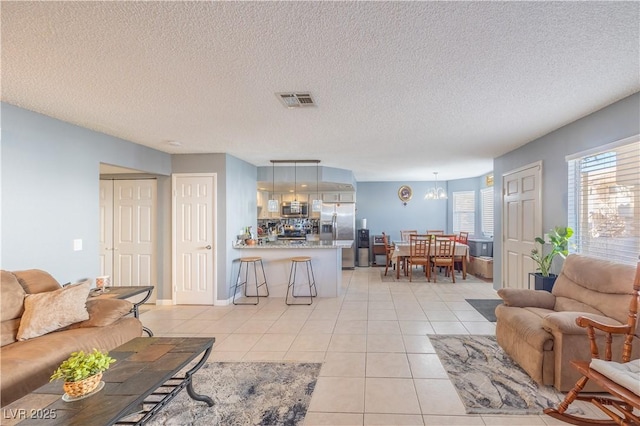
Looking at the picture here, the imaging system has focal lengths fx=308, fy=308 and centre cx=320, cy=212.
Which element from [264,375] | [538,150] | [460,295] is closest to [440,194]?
[460,295]

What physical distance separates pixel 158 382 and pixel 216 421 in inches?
25.3

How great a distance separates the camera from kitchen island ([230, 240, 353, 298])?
5.23 metres

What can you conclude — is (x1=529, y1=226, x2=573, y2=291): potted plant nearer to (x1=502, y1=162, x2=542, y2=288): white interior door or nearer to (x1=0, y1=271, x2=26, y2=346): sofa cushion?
(x1=502, y1=162, x2=542, y2=288): white interior door

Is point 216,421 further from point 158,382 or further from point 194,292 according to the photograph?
point 194,292

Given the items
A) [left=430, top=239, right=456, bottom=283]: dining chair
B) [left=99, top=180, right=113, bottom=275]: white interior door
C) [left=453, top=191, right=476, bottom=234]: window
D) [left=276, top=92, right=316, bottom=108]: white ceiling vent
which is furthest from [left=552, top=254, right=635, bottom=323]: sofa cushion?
[left=99, top=180, right=113, bottom=275]: white interior door

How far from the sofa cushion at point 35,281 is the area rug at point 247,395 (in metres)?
1.46

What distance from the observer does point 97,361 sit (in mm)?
1544

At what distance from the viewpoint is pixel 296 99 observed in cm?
259

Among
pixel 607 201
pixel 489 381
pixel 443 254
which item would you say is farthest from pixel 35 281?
pixel 443 254

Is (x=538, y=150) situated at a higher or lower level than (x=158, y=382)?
higher

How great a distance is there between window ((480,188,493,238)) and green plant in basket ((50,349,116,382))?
25.6ft

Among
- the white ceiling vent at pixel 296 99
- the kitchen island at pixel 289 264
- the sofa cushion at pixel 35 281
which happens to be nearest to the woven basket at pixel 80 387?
the sofa cushion at pixel 35 281

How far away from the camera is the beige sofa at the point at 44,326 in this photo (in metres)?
1.95

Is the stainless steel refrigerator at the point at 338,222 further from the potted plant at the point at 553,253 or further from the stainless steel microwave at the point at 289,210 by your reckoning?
the potted plant at the point at 553,253
